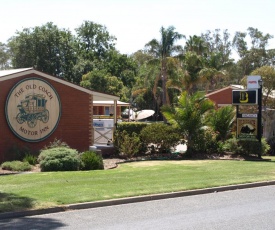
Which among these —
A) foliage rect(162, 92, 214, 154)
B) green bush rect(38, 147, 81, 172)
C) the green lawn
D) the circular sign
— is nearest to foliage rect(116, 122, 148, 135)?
foliage rect(162, 92, 214, 154)

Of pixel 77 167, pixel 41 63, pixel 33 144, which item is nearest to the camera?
pixel 77 167

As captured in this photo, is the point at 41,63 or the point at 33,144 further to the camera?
the point at 41,63

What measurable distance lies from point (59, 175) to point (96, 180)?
1.85 meters

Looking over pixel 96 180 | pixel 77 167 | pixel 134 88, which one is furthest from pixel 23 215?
pixel 134 88

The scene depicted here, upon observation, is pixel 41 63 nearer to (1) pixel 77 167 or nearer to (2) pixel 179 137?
(2) pixel 179 137

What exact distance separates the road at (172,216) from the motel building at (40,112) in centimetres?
1061

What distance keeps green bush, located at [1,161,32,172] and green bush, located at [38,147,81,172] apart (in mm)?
529

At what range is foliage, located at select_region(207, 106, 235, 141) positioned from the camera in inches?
978

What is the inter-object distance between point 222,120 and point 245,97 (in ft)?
6.11

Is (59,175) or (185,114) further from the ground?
(185,114)

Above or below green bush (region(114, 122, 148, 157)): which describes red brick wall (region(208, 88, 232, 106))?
above

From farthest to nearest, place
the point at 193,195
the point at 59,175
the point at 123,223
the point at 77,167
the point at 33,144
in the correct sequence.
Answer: the point at 33,144
the point at 77,167
the point at 59,175
the point at 193,195
the point at 123,223

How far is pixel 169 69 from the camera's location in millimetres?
53469

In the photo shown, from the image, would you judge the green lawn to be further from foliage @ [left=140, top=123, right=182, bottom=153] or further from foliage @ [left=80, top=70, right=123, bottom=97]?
foliage @ [left=80, top=70, right=123, bottom=97]
